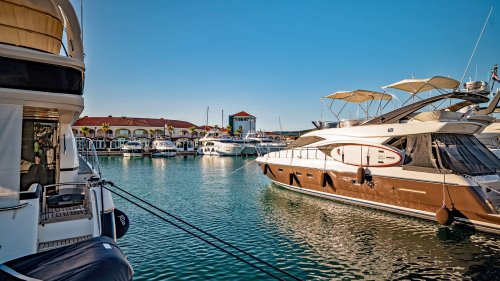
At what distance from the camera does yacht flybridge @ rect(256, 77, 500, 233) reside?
12.0m

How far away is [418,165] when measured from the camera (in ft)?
44.7

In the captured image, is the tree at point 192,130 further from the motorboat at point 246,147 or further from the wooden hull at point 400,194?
the wooden hull at point 400,194

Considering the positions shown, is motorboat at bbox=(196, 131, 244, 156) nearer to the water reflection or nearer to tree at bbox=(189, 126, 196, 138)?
tree at bbox=(189, 126, 196, 138)

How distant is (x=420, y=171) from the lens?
43.8ft

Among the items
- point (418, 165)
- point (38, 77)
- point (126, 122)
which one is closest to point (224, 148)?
point (126, 122)

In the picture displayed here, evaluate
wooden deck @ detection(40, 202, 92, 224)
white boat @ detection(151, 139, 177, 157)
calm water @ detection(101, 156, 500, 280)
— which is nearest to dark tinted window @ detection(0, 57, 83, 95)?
wooden deck @ detection(40, 202, 92, 224)

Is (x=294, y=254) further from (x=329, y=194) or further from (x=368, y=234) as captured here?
(x=329, y=194)

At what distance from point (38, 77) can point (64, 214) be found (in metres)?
2.66

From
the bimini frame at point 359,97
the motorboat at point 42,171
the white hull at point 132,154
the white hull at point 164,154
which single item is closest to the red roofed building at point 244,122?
the white hull at point 164,154

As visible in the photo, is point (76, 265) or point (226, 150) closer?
point (76, 265)

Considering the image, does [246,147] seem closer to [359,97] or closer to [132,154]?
[132,154]

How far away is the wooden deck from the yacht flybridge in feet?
40.1

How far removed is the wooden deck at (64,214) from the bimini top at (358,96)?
19.3m

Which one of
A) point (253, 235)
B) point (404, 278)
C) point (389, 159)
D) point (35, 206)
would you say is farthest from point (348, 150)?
Answer: point (35, 206)
